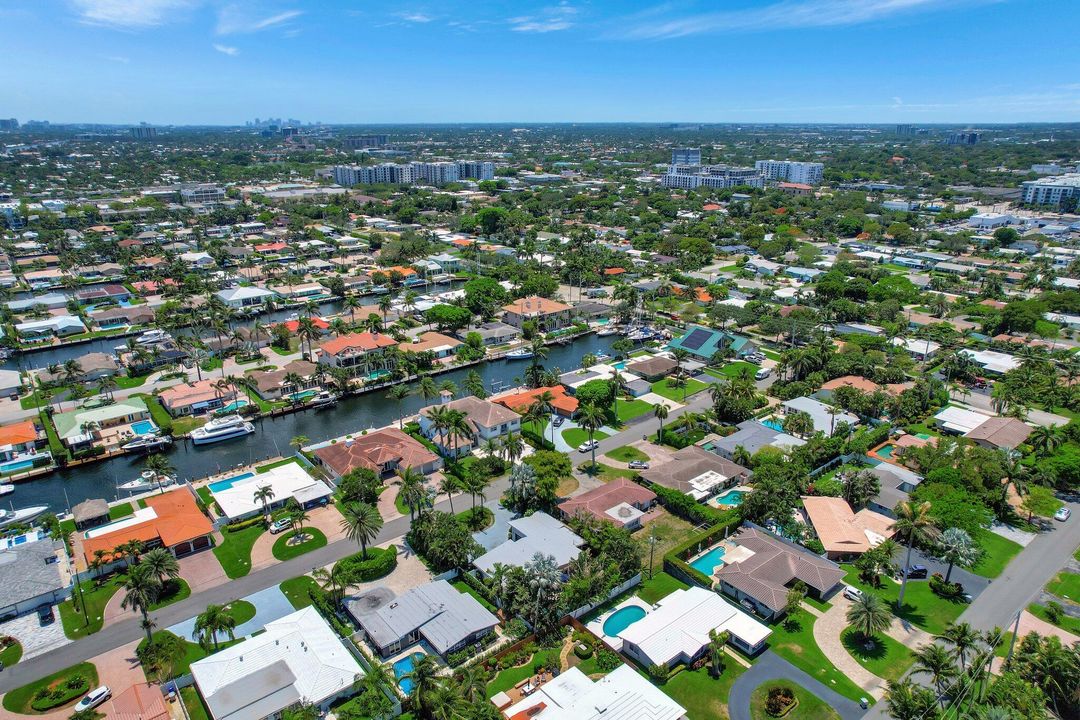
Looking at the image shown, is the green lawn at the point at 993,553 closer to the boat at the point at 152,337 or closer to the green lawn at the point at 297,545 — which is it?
the green lawn at the point at 297,545

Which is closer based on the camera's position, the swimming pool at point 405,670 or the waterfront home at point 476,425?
the swimming pool at point 405,670

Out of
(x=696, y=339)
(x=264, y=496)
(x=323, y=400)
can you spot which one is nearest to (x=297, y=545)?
(x=264, y=496)

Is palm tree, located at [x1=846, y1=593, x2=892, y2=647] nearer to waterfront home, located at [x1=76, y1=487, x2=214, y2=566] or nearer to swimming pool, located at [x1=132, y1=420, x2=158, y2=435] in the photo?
waterfront home, located at [x1=76, y1=487, x2=214, y2=566]

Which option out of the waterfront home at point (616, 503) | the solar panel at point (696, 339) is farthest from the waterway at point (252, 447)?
the waterfront home at point (616, 503)

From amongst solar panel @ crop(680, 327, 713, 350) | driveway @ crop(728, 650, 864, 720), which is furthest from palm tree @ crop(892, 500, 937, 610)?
solar panel @ crop(680, 327, 713, 350)

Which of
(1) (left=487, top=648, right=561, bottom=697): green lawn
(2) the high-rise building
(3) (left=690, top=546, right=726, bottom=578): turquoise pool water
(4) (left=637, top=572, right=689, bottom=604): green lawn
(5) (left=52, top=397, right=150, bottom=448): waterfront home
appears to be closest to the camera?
(1) (left=487, top=648, right=561, bottom=697): green lawn

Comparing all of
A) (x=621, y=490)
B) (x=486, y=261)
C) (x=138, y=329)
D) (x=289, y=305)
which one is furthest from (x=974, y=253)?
(x=138, y=329)

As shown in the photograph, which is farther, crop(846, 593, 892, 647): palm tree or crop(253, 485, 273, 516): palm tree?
crop(253, 485, 273, 516): palm tree
